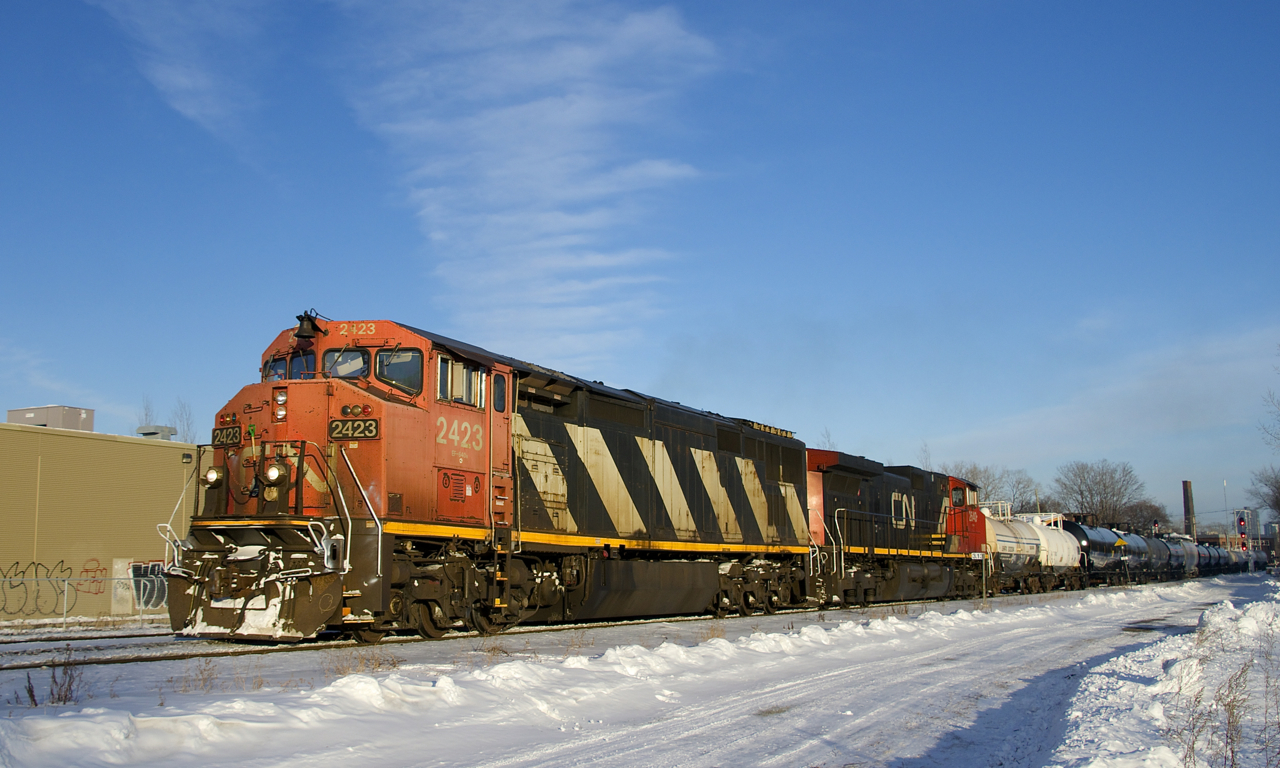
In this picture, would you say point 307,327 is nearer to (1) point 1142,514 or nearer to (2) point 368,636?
(2) point 368,636

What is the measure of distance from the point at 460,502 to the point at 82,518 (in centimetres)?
1625

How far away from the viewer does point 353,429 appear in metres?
11.6

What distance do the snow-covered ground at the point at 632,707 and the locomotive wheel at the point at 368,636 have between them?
533mm

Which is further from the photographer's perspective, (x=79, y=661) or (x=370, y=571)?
(x=370, y=571)

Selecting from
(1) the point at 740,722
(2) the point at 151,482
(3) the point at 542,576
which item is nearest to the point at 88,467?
(2) the point at 151,482

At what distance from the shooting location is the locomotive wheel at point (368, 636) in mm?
11812

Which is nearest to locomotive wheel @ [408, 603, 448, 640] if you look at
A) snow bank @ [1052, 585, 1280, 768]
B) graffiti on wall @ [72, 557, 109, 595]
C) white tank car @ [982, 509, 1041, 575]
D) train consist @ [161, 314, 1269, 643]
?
train consist @ [161, 314, 1269, 643]

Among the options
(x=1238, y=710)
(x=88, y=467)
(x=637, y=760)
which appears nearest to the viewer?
(x=637, y=760)

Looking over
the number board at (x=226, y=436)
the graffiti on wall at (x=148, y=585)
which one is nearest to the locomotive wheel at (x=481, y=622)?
the number board at (x=226, y=436)

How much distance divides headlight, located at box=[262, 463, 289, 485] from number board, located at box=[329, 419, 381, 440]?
0.68 metres

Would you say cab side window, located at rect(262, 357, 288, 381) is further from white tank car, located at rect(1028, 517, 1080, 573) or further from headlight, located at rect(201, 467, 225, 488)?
white tank car, located at rect(1028, 517, 1080, 573)

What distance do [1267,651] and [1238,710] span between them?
653 centimetres

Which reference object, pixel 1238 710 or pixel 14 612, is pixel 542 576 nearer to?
pixel 1238 710

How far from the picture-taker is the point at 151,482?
25.6 meters
